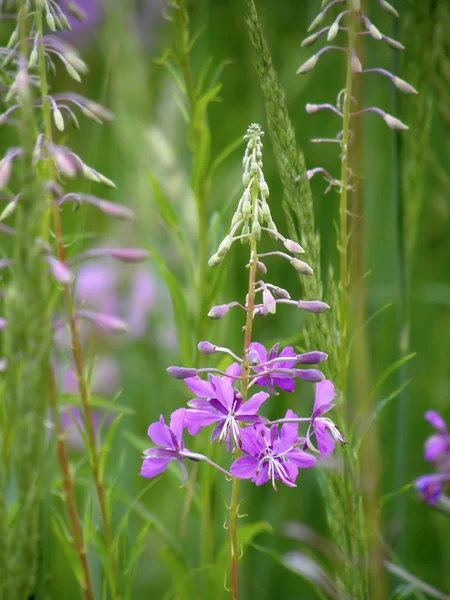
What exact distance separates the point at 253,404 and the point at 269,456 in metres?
0.09

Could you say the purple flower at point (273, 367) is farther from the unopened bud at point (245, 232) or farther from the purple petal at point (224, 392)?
the unopened bud at point (245, 232)

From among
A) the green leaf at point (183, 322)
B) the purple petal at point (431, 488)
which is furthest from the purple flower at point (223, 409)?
the purple petal at point (431, 488)

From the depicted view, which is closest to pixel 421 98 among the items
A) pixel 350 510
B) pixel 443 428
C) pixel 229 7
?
pixel 443 428

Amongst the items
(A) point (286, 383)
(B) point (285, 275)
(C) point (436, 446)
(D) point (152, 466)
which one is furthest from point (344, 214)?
(B) point (285, 275)

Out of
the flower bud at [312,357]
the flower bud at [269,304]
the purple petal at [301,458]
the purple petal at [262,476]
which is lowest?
the purple petal at [262,476]

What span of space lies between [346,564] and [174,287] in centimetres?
72

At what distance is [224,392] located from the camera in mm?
1046

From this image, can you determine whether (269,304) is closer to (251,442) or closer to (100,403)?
(251,442)

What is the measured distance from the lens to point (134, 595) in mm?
2404

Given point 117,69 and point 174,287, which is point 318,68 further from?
point 174,287

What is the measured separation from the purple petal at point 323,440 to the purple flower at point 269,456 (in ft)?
0.14

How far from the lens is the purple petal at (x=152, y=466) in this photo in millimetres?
1109

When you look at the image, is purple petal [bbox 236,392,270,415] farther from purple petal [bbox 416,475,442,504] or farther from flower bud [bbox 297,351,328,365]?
purple petal [bbox 416,475,442,504]

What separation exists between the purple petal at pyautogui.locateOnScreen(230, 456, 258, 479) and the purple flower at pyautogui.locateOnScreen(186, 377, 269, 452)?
3cm
